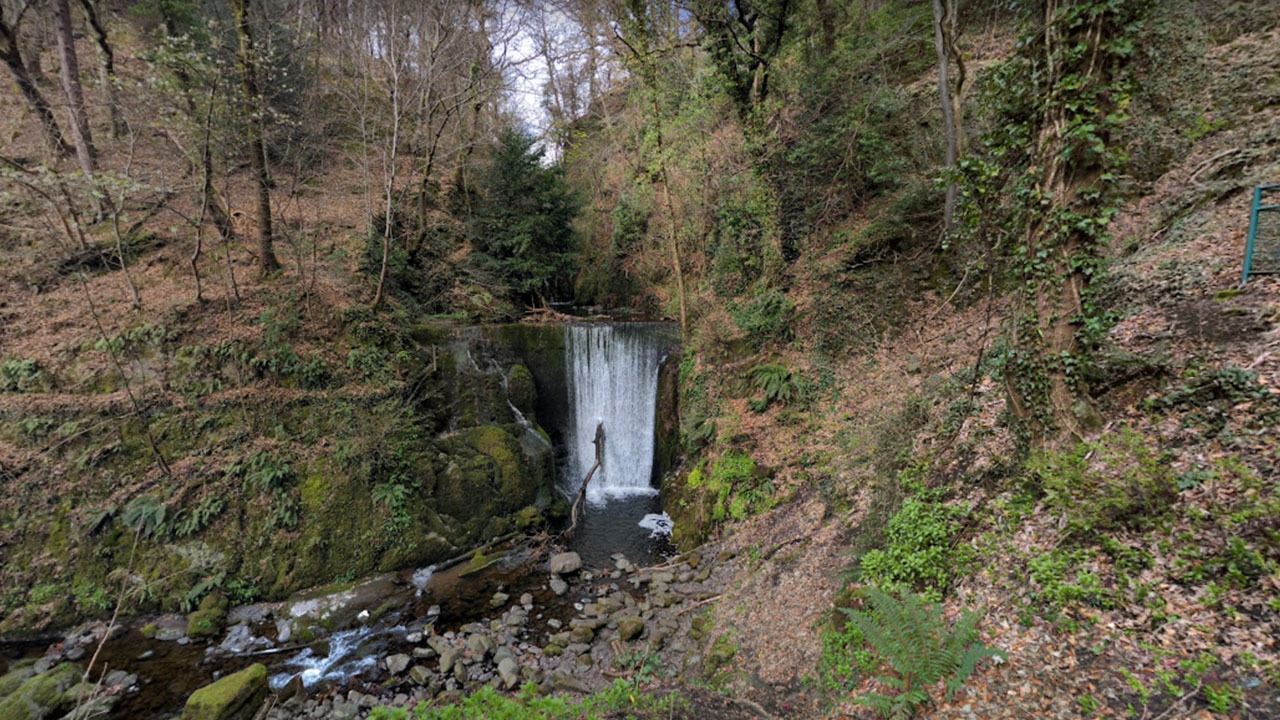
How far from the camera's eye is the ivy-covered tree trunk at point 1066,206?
351 centimetres

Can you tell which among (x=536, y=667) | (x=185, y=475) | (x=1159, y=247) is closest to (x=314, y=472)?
(x=185, y=475)

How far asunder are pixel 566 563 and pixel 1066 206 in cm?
833

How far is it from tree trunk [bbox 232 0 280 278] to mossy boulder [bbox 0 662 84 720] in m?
7.40

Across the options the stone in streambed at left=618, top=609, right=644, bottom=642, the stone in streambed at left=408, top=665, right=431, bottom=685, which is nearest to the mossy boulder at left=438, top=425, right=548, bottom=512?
the stone in streambed at left=408, top=665, right=431, bottom=685

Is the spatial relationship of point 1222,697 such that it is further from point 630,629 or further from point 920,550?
point 630,629

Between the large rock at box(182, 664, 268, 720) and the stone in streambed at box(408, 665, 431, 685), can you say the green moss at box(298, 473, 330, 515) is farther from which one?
the stone in streambed at box(408, 665, 431, 685)

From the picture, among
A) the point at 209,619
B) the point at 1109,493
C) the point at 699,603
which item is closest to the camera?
the point at 1109,493

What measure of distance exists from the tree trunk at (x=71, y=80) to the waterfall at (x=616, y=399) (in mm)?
11278

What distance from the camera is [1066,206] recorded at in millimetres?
3734

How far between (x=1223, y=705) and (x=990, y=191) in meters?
3.70

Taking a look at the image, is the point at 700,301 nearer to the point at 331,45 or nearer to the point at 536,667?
the point at 536,667

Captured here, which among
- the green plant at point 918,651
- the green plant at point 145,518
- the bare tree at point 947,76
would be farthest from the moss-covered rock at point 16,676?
the bare tree at point 947,76

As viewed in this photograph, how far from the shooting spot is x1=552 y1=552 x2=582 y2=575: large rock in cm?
842

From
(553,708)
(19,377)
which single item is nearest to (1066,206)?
(553,708)
